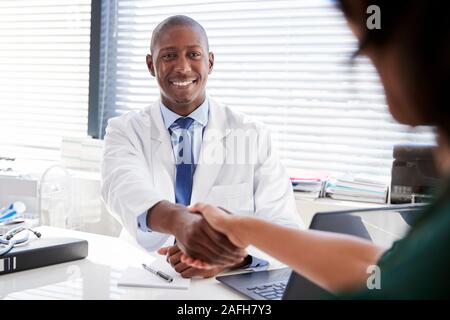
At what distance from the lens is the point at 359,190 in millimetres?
2344

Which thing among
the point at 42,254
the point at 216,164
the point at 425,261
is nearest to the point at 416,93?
the point at 425,261

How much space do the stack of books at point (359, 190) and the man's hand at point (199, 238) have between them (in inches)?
44.6

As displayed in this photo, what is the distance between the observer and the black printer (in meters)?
2.24

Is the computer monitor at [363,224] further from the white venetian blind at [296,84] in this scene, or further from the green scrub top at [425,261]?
the white venetian blind at [296,84]

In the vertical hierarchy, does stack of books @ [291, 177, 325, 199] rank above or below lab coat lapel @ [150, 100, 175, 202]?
below

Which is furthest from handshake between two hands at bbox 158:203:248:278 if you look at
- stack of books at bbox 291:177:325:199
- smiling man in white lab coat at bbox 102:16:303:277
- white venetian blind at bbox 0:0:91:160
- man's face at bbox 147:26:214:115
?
white venetian blind at bbox 0:0:91:160

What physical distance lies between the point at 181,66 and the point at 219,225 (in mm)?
1048

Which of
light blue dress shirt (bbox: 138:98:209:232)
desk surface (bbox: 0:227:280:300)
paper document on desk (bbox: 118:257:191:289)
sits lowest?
desk surface (bbox: 0:227:280:300)

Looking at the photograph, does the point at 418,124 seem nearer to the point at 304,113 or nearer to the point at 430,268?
the point at 430,268

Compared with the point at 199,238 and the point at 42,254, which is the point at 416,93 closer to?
the point at 199,238

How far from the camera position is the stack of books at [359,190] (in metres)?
2.32

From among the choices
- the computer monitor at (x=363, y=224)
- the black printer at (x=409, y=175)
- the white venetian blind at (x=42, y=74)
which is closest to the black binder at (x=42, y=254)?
the computer monitor at (x=363, y=224)

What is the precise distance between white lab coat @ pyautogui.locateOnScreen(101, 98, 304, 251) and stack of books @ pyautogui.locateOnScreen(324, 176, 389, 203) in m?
0.47

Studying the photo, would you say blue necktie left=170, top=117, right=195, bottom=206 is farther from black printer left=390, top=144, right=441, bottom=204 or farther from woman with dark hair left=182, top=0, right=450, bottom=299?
woman with dark hair left=182, top=0, right=450, bottom=299
